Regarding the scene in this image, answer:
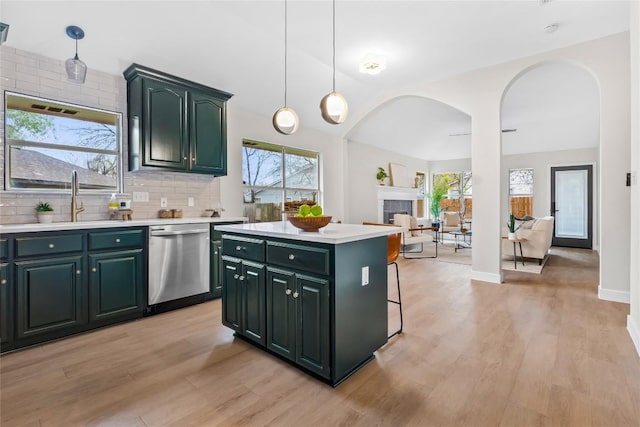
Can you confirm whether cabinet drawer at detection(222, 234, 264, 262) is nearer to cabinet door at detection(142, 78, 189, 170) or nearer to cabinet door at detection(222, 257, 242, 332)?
cabinet door at detection(222, 257, 242, 332)

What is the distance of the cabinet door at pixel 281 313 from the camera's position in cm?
208

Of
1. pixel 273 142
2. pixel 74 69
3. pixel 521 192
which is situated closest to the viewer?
pixel 74 69

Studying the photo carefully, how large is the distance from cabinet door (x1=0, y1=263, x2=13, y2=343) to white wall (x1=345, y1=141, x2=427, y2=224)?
523 cm

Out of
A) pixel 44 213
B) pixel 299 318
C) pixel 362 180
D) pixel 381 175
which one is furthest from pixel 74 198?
pixel 381 175

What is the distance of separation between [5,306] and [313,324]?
2437 millimetres

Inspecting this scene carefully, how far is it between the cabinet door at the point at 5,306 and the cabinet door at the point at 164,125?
147 centimetres

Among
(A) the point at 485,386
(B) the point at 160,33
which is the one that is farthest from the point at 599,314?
(B) the point at 160,33

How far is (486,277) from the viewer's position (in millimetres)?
4402

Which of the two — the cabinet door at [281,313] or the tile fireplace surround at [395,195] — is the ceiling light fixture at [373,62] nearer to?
the cabinet door at [281,313]

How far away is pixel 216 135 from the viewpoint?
3.92 meters

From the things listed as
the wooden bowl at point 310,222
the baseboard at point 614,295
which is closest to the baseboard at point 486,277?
the baseboard at point 614,295

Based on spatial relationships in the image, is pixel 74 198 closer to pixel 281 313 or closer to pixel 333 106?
pixel 281 313

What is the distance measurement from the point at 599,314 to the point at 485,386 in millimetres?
2152

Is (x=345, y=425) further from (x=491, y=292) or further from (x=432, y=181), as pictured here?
(x=432, y=181)
